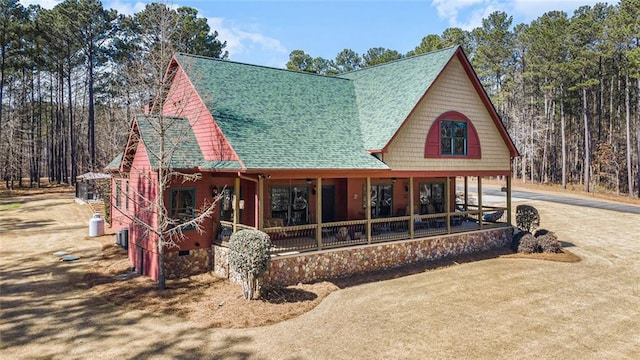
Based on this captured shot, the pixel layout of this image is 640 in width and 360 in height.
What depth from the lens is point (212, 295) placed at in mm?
12547

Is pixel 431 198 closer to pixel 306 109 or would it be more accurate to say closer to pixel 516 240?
pixel 516 240

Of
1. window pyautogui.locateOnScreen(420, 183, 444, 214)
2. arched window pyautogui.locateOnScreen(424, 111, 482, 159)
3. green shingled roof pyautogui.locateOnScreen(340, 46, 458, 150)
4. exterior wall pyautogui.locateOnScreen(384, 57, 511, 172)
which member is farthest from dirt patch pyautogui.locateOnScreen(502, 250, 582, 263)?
green shingled roof pyautogui.locateOnScreen(340, 46, 458, 150)

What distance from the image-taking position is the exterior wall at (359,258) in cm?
1340

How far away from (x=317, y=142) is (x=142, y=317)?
341 inches

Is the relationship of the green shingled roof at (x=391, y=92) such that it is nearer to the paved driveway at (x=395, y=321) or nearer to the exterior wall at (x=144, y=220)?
the paved driveway at (x=395, y=321)

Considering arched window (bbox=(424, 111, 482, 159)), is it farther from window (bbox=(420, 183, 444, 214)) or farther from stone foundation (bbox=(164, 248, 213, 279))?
stone foundation (bbox=(164, 248, 213, 279))

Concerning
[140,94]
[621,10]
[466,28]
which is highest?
[466,28]

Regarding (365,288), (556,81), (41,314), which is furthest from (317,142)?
(556,81)

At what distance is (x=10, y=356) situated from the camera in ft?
28.6

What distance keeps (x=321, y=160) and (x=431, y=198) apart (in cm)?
853

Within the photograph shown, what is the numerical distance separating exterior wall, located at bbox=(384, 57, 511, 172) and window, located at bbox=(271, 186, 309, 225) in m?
3.89

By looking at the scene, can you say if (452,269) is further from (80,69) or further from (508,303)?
(80,69)

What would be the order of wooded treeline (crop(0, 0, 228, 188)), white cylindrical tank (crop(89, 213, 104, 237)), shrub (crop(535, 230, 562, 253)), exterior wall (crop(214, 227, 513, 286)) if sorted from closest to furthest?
1. exterior wall (crop(214, 227, 513, 286))
2. shrub (crop(535, 230, 562, 253))
3. white cylindrical tank (crop(89, 213, 104, 237))
4. wooded treeline (crop(0, 0, 228, 188))

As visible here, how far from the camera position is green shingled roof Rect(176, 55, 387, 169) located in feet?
46.0
